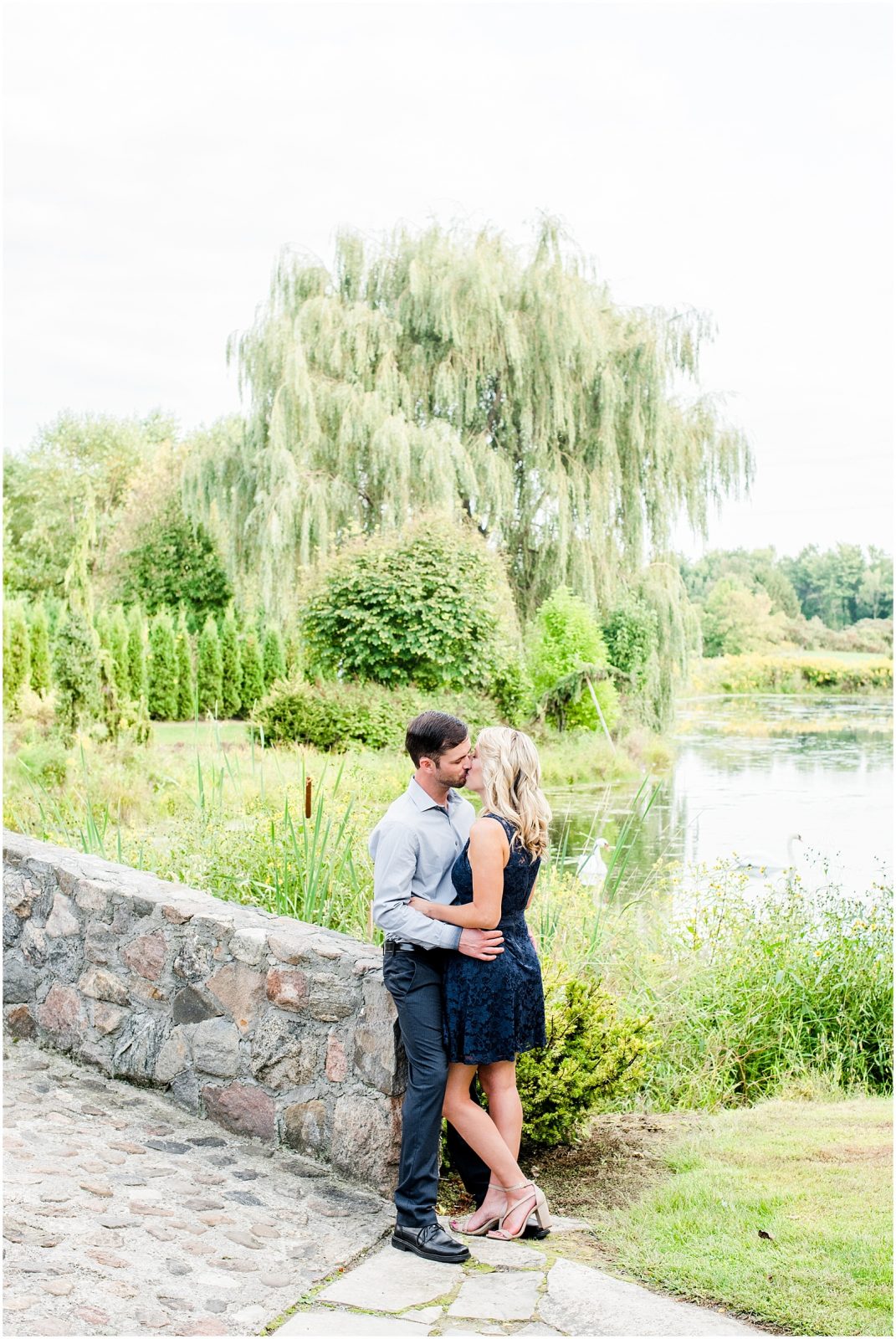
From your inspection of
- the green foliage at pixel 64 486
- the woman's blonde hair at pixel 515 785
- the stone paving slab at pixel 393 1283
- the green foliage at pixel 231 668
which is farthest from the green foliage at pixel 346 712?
the green foliage at pixel 64 486

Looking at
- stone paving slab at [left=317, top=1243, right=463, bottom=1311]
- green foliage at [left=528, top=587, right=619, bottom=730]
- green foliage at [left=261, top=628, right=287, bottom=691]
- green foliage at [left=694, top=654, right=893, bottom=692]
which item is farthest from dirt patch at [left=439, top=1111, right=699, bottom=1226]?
green foliage at [left=694, top=654, right=893, bottom=692]

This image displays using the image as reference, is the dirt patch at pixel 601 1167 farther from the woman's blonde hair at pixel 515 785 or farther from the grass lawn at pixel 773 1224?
the woman's blonde hair at pixel 515 785

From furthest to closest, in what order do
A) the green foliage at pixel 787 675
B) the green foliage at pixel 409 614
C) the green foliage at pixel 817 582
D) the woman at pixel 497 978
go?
the green foliage at pixel 817 582 → the green foliage at pixel 787 675 → the green foliage at pixel 409 614 → the woman at pixel 497 978

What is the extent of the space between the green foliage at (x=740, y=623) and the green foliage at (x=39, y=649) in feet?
56.8

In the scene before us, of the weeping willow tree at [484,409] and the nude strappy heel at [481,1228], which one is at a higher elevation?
the weeping willow tree at [484,409]

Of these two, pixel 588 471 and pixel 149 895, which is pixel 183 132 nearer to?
pixel 588 471

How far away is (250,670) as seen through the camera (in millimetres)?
18844

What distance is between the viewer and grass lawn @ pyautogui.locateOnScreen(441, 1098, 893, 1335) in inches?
109

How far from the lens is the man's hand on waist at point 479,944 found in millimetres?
3104

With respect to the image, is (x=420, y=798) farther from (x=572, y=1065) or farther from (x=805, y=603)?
(x=805, y=603)

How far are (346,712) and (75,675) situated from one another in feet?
12.0

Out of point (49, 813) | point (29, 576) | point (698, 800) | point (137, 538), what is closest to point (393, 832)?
point (49, 813)

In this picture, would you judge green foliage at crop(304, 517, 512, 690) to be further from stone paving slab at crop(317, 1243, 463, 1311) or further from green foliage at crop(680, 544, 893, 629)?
green foliage at crop(680, 544, 893, 629)

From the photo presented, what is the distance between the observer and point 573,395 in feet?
57.2
